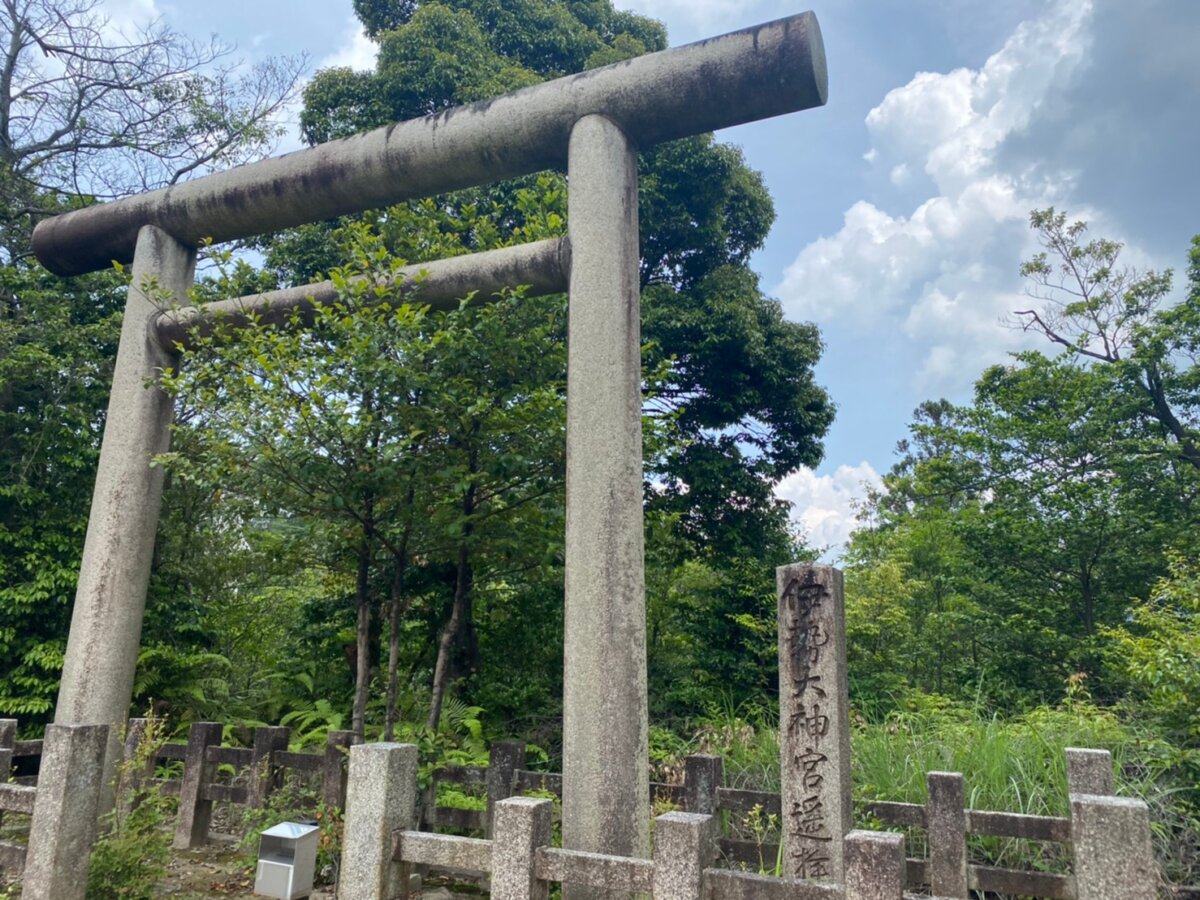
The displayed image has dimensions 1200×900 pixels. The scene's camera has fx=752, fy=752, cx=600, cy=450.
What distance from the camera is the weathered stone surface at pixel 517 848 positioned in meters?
2.88

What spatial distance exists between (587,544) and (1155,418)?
1322 cm

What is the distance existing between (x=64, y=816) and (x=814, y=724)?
12.1ft

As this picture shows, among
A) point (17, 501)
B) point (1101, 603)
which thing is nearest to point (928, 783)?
point (17, 501)

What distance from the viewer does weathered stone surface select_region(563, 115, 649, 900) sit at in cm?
397

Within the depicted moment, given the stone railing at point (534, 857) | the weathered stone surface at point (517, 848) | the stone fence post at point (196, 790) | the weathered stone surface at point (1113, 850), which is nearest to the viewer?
the weathered stone surface at point (1113, 850)

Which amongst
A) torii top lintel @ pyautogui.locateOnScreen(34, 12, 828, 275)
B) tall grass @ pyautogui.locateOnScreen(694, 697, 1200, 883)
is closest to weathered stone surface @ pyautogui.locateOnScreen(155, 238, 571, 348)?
torii top lintel @ pyautogui.locateOnScreen(34, 12, 828, 275)

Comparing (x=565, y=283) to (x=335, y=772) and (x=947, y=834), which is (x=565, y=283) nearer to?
(x=335, y=772)

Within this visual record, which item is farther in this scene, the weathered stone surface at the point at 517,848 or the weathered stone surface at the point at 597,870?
the weathered stone surface at the point at 517,848

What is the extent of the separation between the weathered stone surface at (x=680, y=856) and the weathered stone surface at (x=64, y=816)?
2845 millimetres

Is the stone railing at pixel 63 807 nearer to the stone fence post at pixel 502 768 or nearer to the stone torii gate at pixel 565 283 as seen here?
the stone torii gate at pixel 565 283

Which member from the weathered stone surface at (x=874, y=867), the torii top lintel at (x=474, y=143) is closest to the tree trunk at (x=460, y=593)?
the torii top lintel at (x=474, y=143)

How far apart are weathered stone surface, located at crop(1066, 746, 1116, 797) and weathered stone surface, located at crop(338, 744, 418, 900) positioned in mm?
3468

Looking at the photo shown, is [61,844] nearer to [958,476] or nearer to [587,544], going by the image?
[587,544]

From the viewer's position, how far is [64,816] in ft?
11.7
